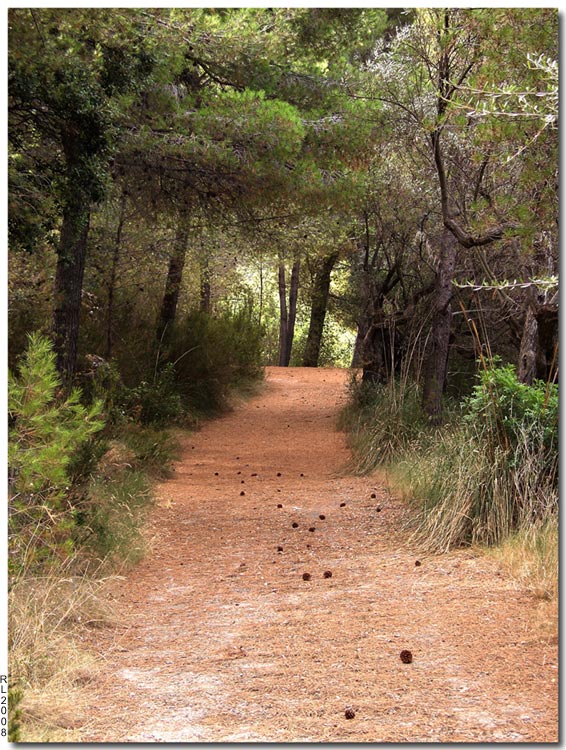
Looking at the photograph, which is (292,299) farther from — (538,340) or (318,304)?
(538,340)

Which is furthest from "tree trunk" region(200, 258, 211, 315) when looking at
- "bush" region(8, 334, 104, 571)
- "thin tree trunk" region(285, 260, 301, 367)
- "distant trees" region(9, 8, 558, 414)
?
"bush" region(8, 334, 104, 571)

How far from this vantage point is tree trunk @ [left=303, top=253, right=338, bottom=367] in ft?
68.8

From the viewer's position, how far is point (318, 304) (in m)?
22.1

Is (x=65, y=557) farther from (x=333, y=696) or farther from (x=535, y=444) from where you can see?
(x=535, y=444)

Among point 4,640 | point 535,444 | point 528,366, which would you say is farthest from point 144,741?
point 528,366

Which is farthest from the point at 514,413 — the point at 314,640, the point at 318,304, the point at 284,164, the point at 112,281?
the point at 318,304

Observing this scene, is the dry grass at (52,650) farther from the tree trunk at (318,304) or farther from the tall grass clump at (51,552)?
the tree trunk at (318,304)

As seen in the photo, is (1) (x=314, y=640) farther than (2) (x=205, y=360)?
No

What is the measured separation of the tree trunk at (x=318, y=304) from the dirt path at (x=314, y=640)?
13.5m

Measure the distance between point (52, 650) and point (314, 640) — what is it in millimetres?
1228

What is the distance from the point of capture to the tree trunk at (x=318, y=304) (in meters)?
21.0

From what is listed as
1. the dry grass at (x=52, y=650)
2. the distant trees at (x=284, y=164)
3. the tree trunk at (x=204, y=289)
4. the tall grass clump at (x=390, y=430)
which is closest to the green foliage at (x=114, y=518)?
the dry grass at (x=52, y=650)

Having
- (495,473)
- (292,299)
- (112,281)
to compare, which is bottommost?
(495,473)

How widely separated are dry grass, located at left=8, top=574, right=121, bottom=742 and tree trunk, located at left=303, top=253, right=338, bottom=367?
15.5 meters
